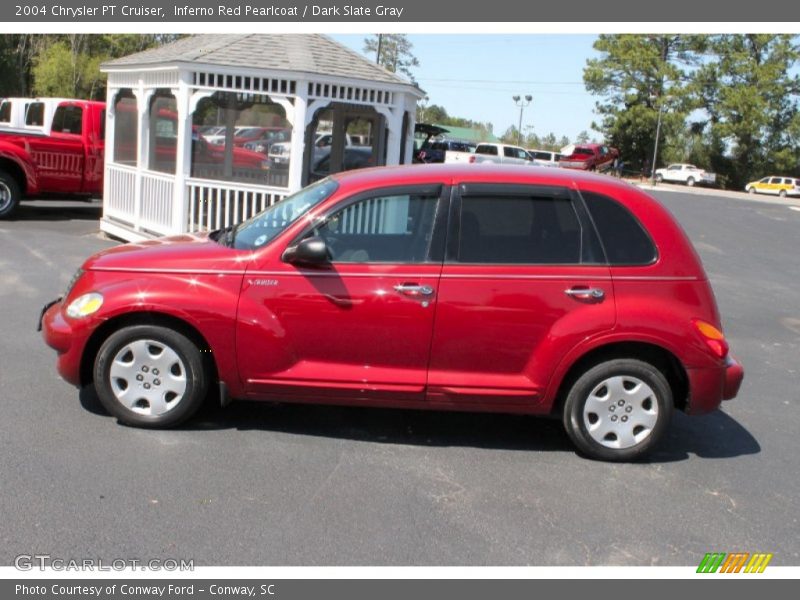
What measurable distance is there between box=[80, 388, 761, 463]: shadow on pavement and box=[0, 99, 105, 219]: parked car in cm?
950

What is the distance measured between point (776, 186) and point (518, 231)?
52.3 m

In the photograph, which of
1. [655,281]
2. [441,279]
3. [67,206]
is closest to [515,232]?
[441,279]

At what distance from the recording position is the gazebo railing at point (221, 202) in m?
11.5

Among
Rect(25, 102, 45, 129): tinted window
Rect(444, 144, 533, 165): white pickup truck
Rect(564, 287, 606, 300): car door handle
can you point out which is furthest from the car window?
Rect(444, 144, 533, 165): white pickup truck

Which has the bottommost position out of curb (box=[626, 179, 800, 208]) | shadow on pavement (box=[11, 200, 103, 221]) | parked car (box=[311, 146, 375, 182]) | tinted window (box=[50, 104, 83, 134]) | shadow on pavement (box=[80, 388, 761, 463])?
shadow on pavement (box=[80, 388, 761, 463])

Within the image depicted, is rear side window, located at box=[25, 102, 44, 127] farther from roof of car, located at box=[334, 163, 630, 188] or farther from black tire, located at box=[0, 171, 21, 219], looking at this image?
roof of car, located at box=[334, 163, 630, 188]

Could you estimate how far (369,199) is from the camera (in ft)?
17.4

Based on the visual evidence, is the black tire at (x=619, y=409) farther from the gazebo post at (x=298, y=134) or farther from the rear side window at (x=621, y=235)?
the gazebo post at (x=298, y=134)

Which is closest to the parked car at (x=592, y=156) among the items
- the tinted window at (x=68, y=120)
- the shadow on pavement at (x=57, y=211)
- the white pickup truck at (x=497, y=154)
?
the white pickup truck at (x=497, y=154)

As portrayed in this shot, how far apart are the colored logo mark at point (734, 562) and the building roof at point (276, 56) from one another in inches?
343

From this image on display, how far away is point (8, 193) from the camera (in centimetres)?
1400

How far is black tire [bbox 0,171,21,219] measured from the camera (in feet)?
45.7

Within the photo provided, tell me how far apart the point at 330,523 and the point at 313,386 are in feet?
3.76

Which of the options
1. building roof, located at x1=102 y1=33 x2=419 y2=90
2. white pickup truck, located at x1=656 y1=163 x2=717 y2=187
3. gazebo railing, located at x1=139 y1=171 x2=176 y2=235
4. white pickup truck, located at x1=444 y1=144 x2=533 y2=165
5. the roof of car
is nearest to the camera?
the roof of car
